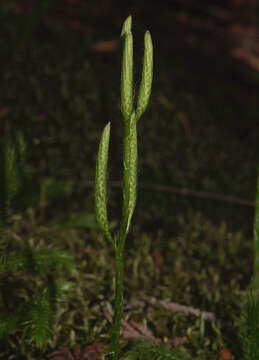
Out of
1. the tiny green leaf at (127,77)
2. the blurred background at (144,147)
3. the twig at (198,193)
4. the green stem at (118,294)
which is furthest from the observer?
the twig at (198,193)

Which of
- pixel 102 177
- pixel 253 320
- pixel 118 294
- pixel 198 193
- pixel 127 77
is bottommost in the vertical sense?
pixel 253 320

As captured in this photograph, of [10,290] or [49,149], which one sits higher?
[49,149]

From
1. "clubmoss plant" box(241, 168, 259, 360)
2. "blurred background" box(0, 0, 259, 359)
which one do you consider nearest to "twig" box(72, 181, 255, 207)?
"blurred background" box(0, 0, 259, 359)

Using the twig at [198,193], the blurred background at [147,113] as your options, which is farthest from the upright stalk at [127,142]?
the twig at [198,193]

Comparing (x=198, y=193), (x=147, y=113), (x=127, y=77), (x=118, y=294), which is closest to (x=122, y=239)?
(x=118, y=294)

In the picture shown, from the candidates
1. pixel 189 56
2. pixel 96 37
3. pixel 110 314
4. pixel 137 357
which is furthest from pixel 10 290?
pixel 189 56

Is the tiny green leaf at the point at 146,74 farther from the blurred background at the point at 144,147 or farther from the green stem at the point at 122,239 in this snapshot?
the blurred background at the point at 144,147

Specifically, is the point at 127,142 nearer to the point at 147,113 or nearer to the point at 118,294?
the point at 118,294

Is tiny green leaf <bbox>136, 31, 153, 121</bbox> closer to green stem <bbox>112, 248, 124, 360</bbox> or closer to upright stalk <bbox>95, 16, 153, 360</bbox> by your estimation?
A: upright stalk <bbox>95, 16, 153, 360</bbox>

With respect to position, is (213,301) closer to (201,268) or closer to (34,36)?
(201,268)
